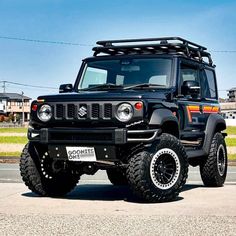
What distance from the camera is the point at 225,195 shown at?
25.2 ft

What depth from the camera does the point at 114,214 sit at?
5.99m

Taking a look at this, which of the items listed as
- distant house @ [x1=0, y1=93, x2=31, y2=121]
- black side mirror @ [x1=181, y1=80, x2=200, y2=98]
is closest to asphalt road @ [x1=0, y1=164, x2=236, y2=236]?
black side mirror @ [x1=181, y1=80, x2=200, y2=98]

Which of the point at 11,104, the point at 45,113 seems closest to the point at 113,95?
the point at 45,113

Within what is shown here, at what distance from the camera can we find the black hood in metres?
6.86

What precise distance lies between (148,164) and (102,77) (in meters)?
2.03

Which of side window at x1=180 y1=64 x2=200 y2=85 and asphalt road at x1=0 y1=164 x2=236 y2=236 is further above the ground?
side window at x1=180 y1=64 x2=200 y2=85

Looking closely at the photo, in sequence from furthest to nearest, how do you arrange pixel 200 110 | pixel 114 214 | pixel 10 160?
pixel 10 160, pixel 200 110, pixel 114 214

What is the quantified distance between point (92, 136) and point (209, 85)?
305 centimetres

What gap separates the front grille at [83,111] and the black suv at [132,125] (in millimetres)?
13

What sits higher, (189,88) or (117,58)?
(117,58)

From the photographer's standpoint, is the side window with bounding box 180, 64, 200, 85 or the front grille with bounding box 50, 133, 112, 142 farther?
the side window with bounding box 180, 64, 200, 85

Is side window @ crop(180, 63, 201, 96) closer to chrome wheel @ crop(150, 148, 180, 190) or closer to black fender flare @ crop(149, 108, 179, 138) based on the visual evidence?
black fender flare @ crop(149, 108, 179, 138)

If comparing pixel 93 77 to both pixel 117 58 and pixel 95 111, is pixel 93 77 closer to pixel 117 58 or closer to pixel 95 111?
pixel 117 58

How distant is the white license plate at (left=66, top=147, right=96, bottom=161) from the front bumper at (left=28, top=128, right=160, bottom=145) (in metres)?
0.09
